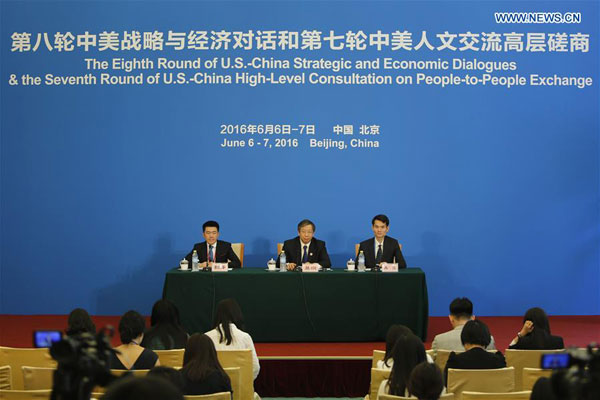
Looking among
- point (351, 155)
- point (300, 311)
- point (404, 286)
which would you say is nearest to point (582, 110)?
point (351, 155)

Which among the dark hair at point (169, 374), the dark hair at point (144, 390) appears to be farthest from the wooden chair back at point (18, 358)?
the dark hair at point (144, 390)

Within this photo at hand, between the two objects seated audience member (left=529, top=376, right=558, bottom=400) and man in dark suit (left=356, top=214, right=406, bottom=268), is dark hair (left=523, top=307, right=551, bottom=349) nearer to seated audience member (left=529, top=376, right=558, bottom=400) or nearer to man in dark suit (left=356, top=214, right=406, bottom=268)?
seated audience member (left=529, top=376, right=558, bottom=400)

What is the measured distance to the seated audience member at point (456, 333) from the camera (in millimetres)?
4078

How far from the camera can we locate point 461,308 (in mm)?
4262

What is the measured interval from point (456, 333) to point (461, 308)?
0.21 m

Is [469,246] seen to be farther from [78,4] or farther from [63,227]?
[78,4]

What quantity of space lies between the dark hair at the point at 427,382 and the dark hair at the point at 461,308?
168cm

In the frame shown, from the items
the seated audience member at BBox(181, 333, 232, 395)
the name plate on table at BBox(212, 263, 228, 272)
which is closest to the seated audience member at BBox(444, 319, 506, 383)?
the seated audience member at BBox(181, 333, 232, 395)

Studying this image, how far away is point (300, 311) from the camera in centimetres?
583

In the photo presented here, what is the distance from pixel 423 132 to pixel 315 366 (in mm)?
2891

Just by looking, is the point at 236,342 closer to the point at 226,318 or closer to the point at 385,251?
the point at 226,318

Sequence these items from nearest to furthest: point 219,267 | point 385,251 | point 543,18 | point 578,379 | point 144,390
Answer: point 144,390 → point 578,379 → point 219,267 → point 385,251 → point 543,18

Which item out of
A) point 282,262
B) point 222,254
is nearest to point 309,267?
point 282,262

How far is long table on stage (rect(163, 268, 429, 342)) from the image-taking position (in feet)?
19.0
